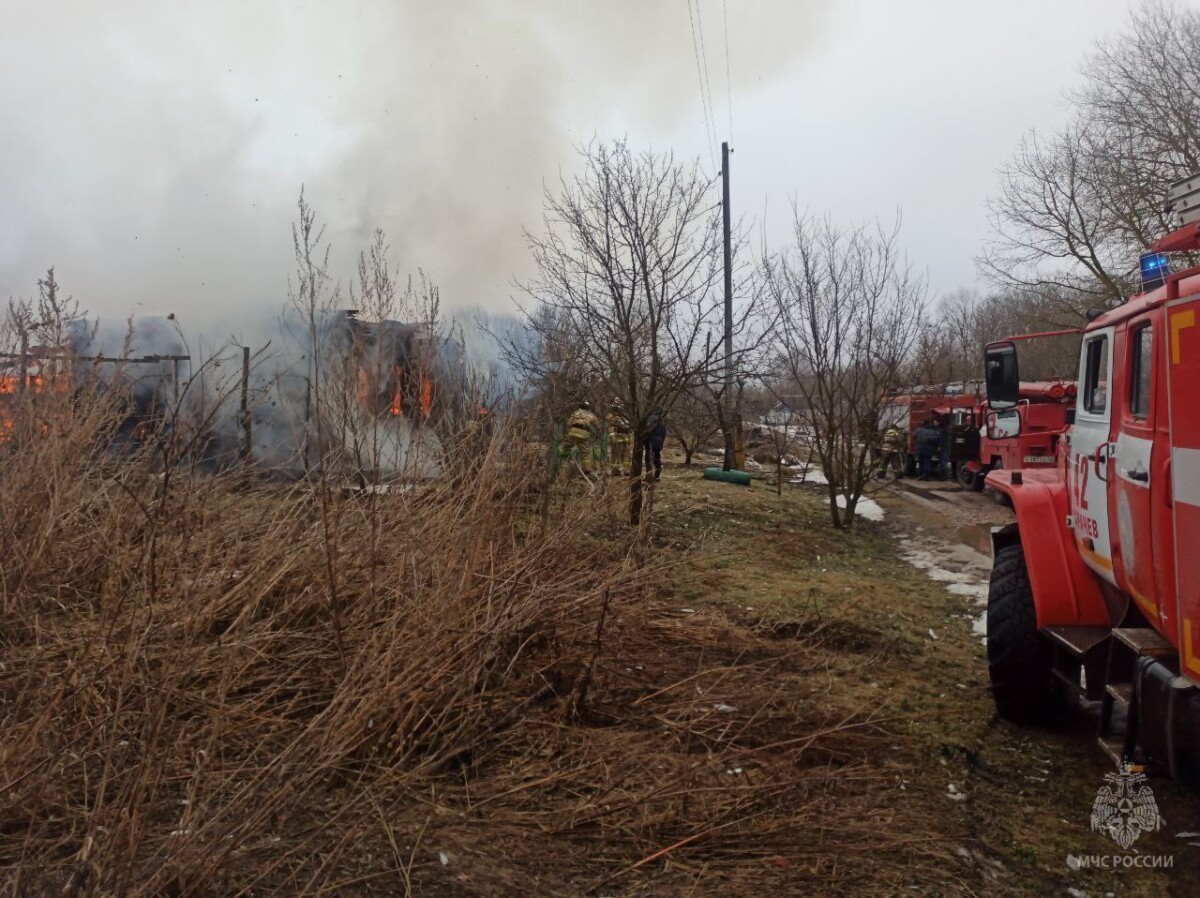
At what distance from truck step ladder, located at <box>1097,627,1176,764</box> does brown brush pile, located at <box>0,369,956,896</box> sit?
0.76 m

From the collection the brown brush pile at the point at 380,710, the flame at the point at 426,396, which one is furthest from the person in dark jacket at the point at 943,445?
the flame at the point at 426,396

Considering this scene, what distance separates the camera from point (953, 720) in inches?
167

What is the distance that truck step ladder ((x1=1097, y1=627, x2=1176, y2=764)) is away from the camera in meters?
2.97

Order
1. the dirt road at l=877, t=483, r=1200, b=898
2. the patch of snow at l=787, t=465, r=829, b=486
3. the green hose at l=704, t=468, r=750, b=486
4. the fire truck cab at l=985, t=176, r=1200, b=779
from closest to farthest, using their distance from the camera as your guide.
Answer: the fire truck cab at l=985, t=176, r=1200, b=779, the dirt road at l=877, t=483, r=1200, b=898, the green hose at l=704, t=468, r=750, b=486, the patch of snow at l=787, t=465, r=829, b=486

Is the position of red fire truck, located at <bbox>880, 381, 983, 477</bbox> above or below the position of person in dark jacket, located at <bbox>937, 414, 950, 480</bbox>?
above

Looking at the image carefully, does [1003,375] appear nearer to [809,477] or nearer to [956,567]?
[956,567]

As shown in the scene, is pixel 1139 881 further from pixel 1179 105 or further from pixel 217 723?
pixel 1179 105

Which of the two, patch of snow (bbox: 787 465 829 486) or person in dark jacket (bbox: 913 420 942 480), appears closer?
patch of snow (bbox: 787 465 829 486)

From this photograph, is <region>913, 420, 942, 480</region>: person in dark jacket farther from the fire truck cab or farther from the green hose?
the fire truck cab

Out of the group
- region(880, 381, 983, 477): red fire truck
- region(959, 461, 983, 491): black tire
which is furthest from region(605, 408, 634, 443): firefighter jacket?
region(880, 381, 983, 477): red fire truck

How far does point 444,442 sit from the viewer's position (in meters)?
5.23

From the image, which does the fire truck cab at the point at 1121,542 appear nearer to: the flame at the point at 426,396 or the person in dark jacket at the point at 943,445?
the flame at the point at 426,396

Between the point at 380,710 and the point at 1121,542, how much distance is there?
2.99m

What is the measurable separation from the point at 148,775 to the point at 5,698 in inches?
47.3
